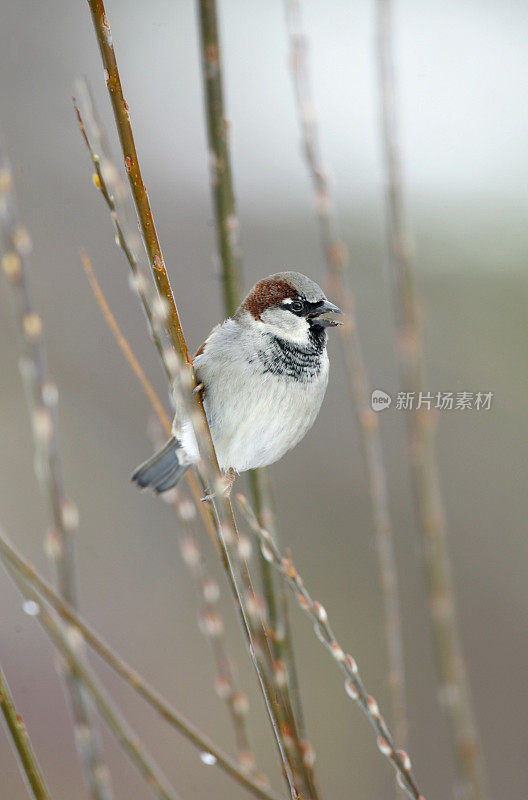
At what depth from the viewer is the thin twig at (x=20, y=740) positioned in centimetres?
36

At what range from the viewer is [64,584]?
16.7 inches

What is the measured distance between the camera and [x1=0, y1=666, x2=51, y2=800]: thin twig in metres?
0.36

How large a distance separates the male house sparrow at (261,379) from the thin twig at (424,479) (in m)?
0.18

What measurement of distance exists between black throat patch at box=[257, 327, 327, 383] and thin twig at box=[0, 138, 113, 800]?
265 mm

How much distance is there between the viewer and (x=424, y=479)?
42 centimetres

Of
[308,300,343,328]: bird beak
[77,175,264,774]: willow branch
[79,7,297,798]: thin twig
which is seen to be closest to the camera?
[79,7,297,798]: thin twig

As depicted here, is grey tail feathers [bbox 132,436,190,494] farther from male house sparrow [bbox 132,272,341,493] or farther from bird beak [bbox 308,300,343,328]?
bird beak [bbox 308,300,343,328]

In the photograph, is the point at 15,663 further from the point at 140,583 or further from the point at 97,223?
the point at 97,223

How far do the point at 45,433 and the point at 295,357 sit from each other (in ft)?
0.95

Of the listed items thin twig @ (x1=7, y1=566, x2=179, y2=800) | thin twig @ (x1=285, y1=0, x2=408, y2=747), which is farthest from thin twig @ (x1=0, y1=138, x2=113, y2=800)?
thin twig @ (x1=285, y1=0, x2=408, y2=747)

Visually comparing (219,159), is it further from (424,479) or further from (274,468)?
(274,468)

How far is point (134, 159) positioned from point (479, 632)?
1432mm

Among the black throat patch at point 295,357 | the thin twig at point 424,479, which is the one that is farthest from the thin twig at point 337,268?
the black throat patch at point 295,357

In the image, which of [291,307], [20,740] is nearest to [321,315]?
[291,307]
